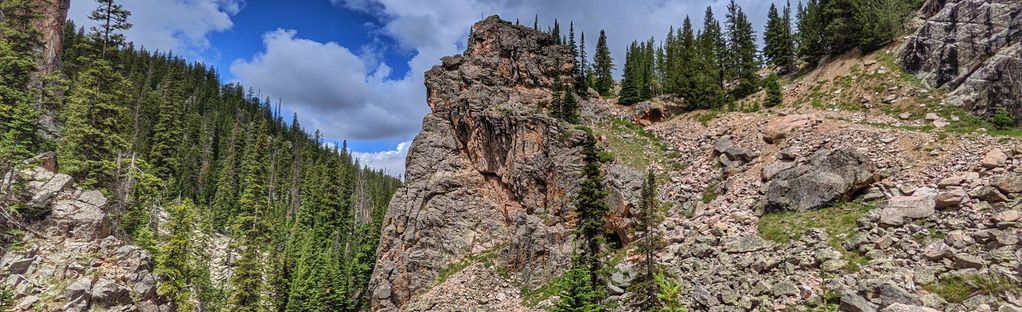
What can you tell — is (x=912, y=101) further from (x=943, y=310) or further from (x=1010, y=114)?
(x=943, y=310)

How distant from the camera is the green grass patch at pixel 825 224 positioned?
22359mm

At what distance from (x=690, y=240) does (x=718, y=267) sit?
3978mm

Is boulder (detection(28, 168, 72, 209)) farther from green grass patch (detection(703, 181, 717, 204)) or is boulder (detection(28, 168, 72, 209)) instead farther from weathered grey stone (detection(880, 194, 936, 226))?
weathered grey stone (detection(880, 194, 936, 226))

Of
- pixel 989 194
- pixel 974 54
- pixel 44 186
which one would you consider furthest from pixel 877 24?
pixel 44 186

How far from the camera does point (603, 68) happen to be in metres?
72.1

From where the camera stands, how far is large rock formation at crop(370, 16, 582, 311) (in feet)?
135

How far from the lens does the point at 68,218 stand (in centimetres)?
2956

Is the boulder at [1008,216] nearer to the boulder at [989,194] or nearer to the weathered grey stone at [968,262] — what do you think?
the boulder at [989,194]

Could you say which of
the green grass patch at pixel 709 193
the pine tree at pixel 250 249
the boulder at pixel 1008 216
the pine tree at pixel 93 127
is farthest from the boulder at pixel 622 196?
the pine tree at pixel 93 127

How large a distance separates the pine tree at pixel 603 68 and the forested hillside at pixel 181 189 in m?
39.8

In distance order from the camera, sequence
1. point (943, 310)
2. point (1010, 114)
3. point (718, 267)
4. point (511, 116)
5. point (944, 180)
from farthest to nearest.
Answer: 1. point (511, 116)
2. point (1010, 114)
3. point (718, 267)
4. point (944, 180)
5. point (943, 310)

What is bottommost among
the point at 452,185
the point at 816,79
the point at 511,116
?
the point at 452,185

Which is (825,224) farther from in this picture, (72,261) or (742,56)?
(72,261)

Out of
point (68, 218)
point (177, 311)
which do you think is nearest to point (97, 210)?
point (68, 218)
